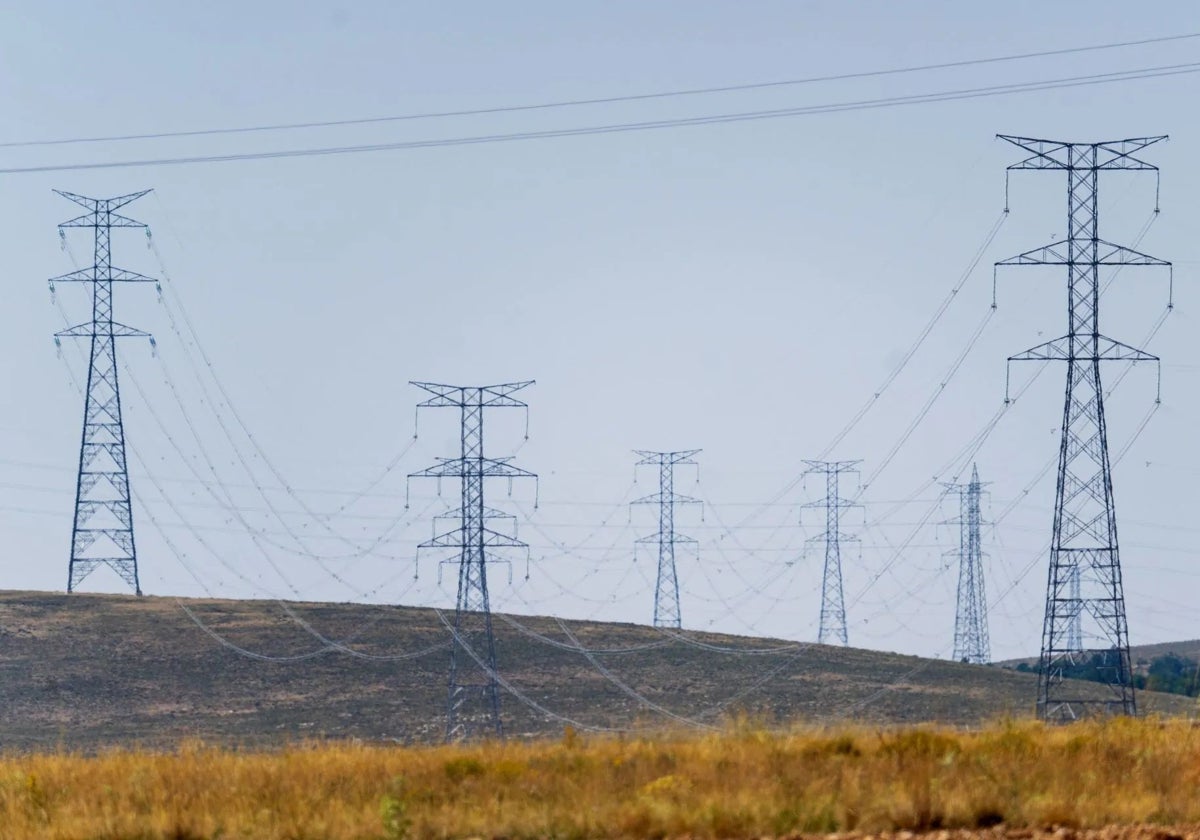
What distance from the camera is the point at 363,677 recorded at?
91750 millimetres

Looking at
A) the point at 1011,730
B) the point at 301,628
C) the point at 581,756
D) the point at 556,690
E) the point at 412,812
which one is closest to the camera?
the point at 412,812

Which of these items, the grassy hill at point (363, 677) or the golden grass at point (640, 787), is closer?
the golden grass at point (640, 787)

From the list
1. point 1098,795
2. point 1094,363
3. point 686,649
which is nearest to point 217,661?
point 686,649

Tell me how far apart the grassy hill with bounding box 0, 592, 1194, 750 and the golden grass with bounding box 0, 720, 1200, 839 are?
43.7 meters

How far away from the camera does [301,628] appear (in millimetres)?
101312

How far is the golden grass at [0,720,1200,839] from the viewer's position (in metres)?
21.0

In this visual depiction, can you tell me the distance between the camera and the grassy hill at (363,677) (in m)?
80.4

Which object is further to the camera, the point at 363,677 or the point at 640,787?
the point at 363,677

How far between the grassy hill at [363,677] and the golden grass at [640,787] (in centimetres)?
4370

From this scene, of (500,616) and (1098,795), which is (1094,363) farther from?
(500,616)

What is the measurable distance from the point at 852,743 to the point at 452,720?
52.7m

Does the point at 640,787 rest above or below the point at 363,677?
below

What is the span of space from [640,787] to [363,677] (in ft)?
230

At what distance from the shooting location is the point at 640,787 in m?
23.2
